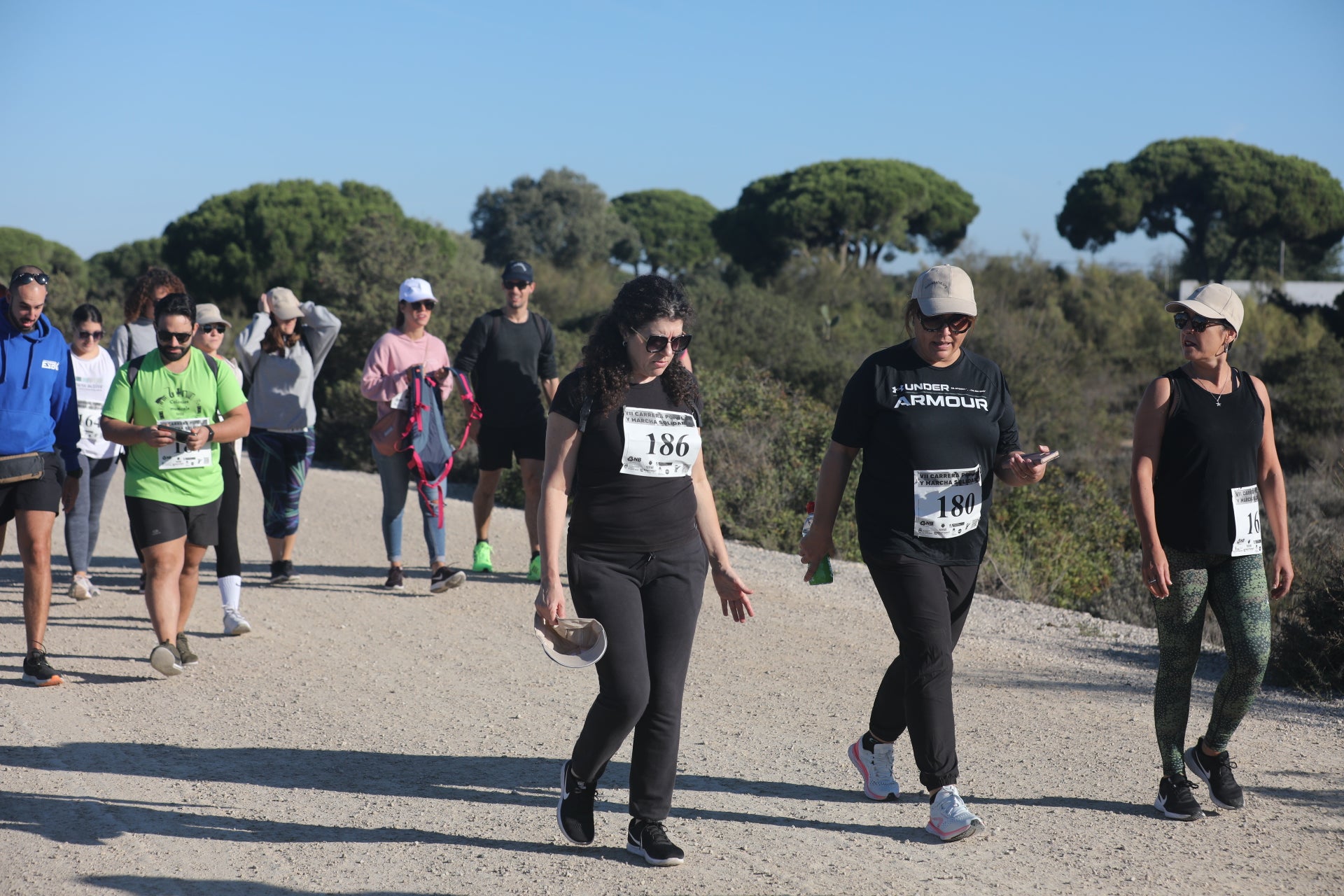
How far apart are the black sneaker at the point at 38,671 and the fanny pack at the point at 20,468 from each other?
0.90 metres

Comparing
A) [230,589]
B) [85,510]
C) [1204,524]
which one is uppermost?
[1204,524]

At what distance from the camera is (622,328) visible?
4.11 meters

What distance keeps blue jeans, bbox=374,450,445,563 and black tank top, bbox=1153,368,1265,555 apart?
5.29 meters

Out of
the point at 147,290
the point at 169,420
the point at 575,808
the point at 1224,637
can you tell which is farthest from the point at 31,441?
the point at 1224,637

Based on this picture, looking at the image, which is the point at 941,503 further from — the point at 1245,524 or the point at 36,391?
the point at 36,391

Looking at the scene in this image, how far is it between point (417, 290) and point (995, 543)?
5873 mm

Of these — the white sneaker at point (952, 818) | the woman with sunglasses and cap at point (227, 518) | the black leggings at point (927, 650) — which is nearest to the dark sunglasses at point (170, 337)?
the woman with sunglasses and cap at point (227, 518)

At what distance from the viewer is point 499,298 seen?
25719mm

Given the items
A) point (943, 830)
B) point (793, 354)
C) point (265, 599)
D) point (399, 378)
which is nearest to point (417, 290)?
point (399, 378)

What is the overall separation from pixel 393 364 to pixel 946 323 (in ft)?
16.6

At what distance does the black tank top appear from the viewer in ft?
14.8

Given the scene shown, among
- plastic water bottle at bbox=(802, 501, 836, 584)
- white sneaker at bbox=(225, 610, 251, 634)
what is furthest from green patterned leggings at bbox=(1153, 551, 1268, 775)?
white sneaker at bbox=(225, 610, 251, 634)

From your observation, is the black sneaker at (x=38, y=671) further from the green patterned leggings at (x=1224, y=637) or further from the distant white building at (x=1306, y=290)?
the distant white building at (x=1306, y=290)

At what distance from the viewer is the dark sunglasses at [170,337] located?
20.7ft
